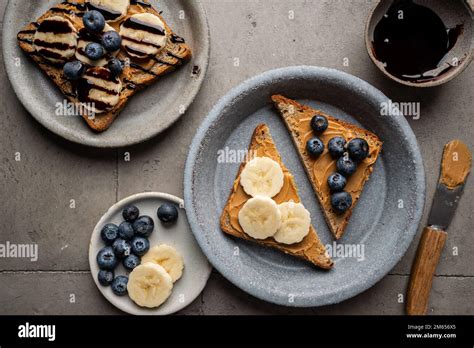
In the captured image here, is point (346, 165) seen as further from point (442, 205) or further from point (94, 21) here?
point (94, 21)

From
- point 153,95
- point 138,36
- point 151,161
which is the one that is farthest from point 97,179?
point 138,36

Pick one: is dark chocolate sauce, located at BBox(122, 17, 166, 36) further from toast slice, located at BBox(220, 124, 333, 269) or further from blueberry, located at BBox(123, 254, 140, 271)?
blueberry, located at BBox(123, 254, 140, 271)

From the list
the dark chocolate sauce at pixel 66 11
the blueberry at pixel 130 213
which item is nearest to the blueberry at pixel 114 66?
the dark chocolate sauce at pixel 66 11

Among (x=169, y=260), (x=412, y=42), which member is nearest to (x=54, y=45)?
(x=169, y=260)

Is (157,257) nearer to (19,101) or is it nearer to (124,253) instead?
(124,253)

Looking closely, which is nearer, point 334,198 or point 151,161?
point 334,198

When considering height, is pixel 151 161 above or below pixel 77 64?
below

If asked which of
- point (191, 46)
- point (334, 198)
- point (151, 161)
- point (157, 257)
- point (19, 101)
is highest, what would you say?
point (191, 46)
